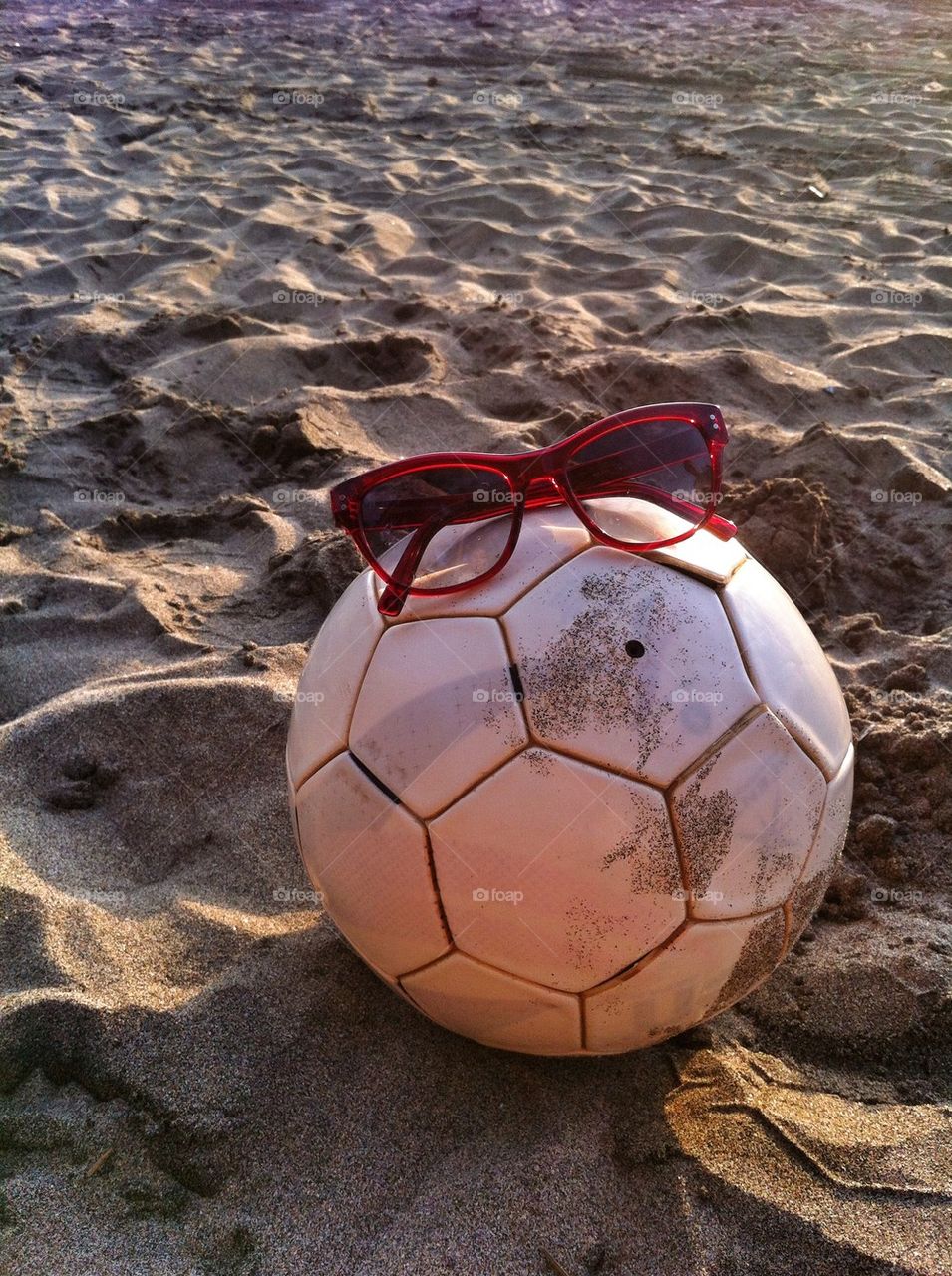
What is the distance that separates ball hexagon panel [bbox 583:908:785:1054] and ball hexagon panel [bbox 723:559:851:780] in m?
0.33

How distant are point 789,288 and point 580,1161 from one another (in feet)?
16.7

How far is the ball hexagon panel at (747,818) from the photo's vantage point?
1.63 metres

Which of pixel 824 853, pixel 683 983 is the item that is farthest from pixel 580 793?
pixel 824 853

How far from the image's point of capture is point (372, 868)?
1.75m

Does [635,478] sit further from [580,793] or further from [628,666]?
[580,793]

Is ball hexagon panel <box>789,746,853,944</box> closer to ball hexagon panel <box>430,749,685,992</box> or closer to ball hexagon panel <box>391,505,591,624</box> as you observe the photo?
ball hexagon panel <box>430,749,685,992</box>

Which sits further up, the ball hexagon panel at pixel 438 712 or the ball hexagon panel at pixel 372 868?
the ball hexagon panel at pixel 438 712

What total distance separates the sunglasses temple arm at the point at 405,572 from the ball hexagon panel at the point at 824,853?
0.86 meters

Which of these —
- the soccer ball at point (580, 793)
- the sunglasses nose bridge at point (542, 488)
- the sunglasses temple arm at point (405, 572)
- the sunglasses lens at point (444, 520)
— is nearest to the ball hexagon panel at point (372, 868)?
Result: the soccer ball at point (580, 793)

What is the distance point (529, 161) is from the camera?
26.0 ft

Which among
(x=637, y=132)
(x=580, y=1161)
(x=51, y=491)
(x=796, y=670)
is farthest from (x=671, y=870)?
(x=637, y=132)

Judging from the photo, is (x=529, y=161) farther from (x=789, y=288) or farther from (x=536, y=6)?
(x=536, y=6)

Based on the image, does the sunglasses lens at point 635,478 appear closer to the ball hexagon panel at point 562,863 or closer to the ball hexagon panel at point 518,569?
the ball hexagon panel at point 518,569

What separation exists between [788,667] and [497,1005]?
0.80m
